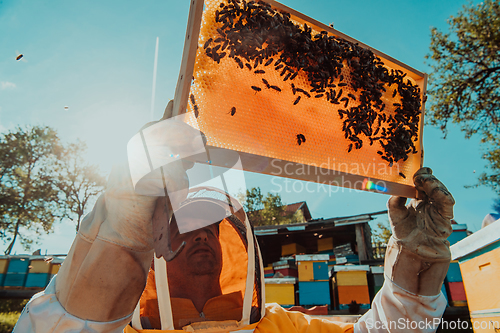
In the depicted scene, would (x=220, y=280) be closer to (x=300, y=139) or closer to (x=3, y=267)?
(x=300, y=139)

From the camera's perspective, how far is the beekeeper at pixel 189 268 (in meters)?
1.60

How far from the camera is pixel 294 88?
2318mm

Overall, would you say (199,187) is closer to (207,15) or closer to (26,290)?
(207,15)

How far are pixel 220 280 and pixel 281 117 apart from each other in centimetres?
197

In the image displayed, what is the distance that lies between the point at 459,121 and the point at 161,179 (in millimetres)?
13556

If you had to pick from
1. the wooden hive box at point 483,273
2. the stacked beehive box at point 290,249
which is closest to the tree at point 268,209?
the stacked beehive box at point 290,249

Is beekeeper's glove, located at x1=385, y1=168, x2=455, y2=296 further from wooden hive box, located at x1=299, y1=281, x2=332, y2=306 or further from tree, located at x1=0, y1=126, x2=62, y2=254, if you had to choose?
tree, located at x1=0, y1=126, x2=62, y2=254

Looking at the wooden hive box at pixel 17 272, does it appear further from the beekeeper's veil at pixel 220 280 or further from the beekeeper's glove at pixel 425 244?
the beekeeper's glove at pixel 425 244

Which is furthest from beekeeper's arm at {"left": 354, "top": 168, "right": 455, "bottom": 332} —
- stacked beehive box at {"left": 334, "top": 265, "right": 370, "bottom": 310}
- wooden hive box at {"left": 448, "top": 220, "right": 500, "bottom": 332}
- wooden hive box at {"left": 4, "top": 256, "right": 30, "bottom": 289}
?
wooden hive box at {"left": 4, "top": 256, "right": 30, "bottom": 289}

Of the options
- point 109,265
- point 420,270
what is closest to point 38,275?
point 109,265

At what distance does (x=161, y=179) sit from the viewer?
1487mm

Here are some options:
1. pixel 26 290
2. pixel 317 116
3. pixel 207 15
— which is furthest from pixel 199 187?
pixel 26 290

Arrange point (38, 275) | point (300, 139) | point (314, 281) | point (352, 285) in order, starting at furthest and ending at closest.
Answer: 1. point (38, 275)
2. point (314, 281)
3. point (352, 285)
4. point (300, 139)

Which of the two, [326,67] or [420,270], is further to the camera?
[420,270]
